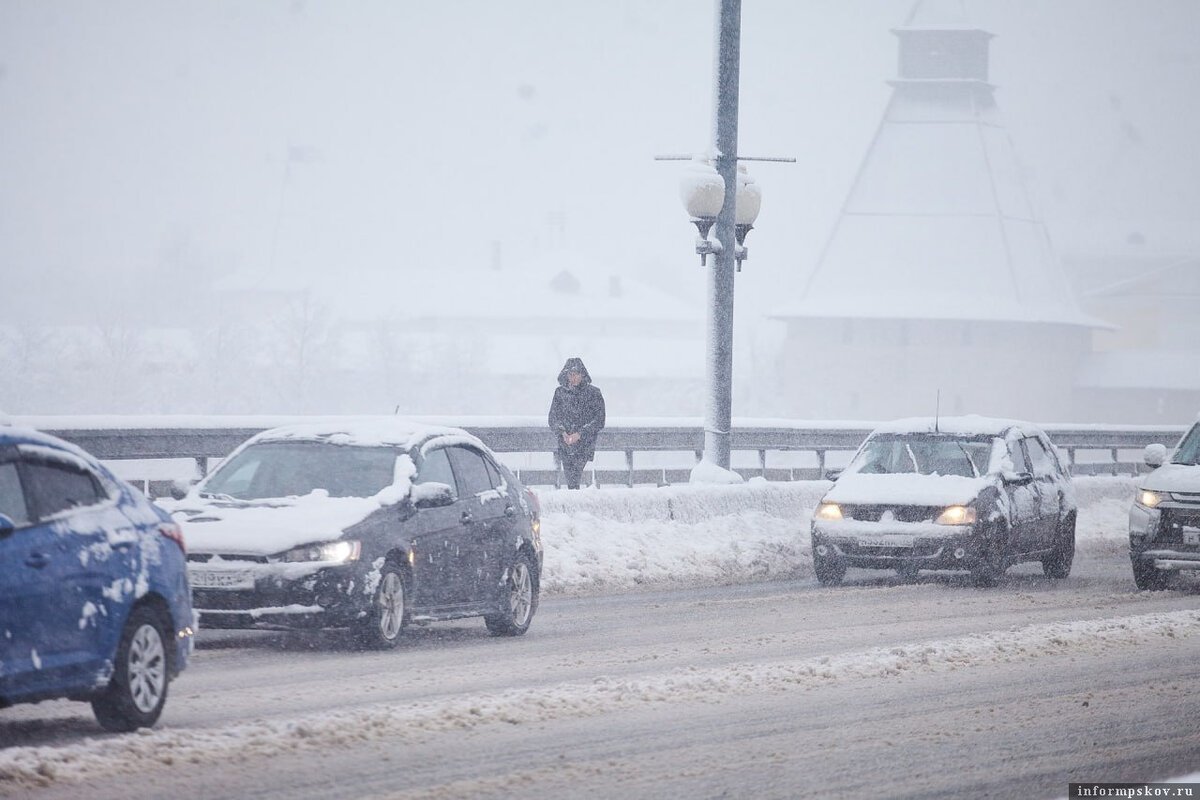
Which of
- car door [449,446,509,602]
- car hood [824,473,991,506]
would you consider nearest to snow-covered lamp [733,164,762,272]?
car hood [824,473,991,506]

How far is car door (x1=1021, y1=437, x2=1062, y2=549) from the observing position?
796 inches

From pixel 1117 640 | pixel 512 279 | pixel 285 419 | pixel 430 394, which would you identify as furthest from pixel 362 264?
pixel 1117 640

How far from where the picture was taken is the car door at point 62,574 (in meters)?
8.20

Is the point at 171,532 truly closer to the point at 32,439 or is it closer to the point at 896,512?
the point at 32,439

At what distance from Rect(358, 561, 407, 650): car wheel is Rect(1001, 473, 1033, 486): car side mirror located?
8.48 m

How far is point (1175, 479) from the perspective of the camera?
18.3 m

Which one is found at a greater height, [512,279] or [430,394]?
[512,279]

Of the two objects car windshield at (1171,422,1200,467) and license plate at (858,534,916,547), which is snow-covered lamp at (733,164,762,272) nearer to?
license plate at (858,534,916,547)

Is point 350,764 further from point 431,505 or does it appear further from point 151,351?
point 151,351

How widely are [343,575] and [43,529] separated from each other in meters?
3.83

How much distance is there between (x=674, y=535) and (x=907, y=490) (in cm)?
316

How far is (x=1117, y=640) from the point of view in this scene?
1398 centimetres

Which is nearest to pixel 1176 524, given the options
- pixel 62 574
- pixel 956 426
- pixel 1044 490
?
pixel 1044 490

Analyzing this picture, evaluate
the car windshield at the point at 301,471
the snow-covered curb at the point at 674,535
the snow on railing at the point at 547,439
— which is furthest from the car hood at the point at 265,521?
the snow-covered curb at the point at 674,535
